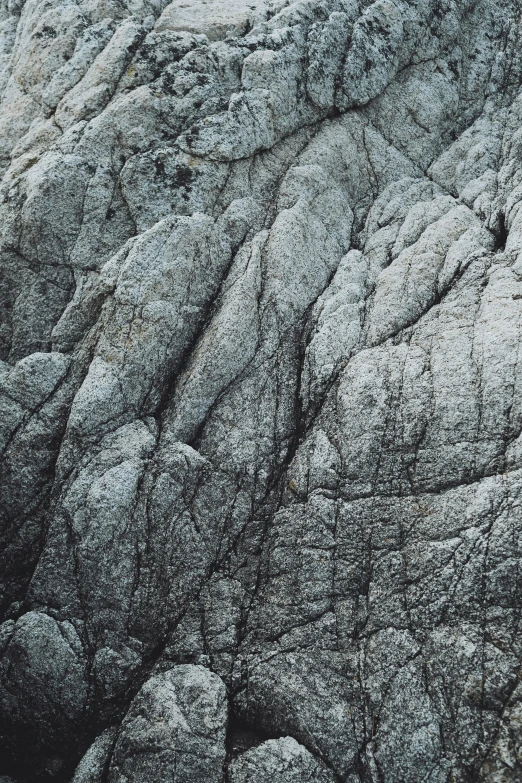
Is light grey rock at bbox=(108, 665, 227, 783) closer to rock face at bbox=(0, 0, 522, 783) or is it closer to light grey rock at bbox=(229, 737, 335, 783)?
rock face at bbox=(0, 0, 522, 783)

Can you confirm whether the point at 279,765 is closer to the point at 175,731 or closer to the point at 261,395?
the point at 175,731

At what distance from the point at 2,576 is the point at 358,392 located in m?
15.0

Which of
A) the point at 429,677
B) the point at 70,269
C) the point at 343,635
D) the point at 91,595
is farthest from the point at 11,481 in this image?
the point at 429,677

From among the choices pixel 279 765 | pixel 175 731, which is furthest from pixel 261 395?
pixel 279 765

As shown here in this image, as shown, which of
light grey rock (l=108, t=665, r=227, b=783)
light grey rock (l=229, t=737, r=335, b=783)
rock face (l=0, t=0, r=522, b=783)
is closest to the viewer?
light grey rock (l=229, t=737, r=335, b=783)

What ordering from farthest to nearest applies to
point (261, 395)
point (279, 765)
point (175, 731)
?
1. point (261, 395)
2. point (175, 731)
3. point (279, 765)

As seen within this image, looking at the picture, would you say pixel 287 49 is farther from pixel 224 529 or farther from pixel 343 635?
pixel 343 635

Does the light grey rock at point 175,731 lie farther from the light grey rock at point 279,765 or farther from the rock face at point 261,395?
the light grey rock at point 279,765

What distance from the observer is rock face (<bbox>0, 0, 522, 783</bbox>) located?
17391 mm

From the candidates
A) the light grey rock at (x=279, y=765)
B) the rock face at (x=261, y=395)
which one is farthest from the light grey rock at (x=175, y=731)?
the light grey rock at (x=279, y=765)

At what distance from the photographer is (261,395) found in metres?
23.1

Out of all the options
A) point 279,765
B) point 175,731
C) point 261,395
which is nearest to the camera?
point 279,765

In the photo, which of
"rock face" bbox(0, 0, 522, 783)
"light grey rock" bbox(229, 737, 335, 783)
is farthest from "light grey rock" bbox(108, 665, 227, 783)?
"light grey rock" bbox(229, 737, 335, 783)

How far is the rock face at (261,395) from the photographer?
17391mm
